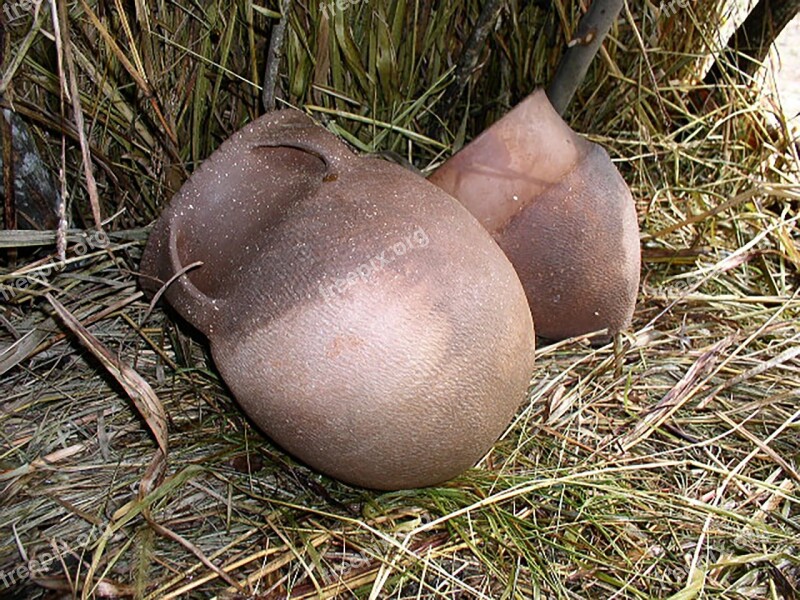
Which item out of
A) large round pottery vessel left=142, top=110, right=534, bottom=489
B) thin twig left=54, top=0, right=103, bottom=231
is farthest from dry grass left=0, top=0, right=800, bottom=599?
large round pottery vessel left=142, top=110, right=534, bottom=489

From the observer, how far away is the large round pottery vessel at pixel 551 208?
1.52m

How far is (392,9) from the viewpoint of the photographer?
1830 mm

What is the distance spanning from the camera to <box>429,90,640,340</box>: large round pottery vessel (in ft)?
4.99

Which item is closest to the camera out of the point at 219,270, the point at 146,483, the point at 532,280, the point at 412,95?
the point at 146,483

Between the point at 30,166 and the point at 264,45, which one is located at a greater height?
the point at 264,45

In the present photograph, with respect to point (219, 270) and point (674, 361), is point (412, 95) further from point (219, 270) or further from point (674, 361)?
point (674, 361)

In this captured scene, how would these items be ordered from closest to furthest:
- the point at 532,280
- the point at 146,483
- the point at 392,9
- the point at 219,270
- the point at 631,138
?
1. the point at 146,483
2. the point at 219,270
3. the point at 532,280
4. the point at 392,9
5. the point at 631,138

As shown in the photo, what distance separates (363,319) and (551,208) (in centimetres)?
55

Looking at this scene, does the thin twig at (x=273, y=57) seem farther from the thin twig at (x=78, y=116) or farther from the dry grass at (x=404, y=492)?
the thin twig at (x=78, y=116)

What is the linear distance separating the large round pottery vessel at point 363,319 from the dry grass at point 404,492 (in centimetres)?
17

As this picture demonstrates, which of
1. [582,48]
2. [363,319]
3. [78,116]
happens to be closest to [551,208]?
[582,48]

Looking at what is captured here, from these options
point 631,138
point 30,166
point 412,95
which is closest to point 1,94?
point 30,166

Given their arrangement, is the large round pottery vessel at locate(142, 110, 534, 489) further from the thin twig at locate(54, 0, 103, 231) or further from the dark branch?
the dark branch

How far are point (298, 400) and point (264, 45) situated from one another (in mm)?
903
